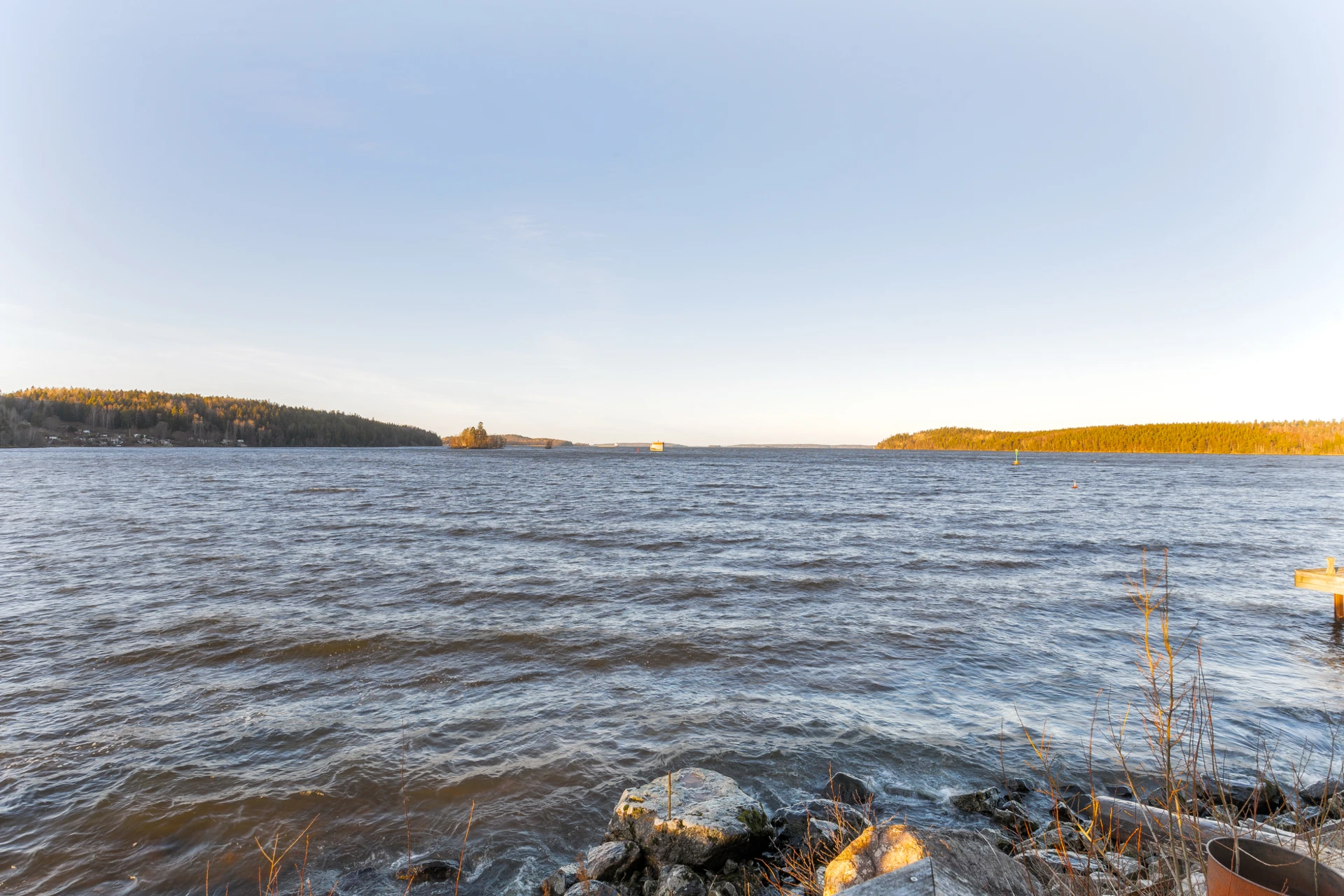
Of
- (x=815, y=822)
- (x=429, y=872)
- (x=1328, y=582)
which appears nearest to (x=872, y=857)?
(x=815, y=822)

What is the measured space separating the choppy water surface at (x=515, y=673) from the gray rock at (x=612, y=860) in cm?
53

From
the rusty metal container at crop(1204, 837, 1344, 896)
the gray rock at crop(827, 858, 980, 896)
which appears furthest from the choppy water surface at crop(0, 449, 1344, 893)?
the rusty metal container at crop(1204, 837, 1344, 896)

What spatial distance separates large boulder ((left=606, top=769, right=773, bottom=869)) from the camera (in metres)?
5.30

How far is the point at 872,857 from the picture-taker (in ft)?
13.9

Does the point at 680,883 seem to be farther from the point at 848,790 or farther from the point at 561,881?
the point at 848,790

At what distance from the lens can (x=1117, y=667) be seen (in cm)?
1055

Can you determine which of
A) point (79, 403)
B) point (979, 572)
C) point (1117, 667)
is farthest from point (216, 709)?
point (79, 403)

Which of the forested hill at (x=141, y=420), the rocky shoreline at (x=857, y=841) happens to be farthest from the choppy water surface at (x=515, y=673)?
the forested hill at (x=141, y=420)

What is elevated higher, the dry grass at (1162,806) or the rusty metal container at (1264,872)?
the rusty metal container at (1264,872)

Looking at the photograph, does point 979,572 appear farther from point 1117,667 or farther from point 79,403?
point 79,403

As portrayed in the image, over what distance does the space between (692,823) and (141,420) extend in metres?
209

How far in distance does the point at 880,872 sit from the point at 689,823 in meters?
1.89

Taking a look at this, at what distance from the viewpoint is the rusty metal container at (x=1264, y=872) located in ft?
7.97

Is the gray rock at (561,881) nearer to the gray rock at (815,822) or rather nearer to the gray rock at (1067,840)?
the gray rock at (815,822)
